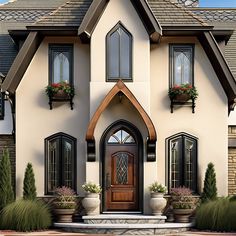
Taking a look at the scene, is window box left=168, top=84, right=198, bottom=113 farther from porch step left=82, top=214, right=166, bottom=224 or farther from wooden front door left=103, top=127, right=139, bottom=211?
porch step left=82, top=214, right=166, bottom=224

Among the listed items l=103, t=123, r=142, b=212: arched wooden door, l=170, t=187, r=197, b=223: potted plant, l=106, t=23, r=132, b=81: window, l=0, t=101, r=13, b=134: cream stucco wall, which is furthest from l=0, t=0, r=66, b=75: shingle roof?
l=170, t=187, r=197, b=223: potted plant

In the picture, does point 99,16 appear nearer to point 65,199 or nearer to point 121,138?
point 121,138

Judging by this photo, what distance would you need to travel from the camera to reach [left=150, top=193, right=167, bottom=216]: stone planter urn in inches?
656

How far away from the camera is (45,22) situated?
17578mm

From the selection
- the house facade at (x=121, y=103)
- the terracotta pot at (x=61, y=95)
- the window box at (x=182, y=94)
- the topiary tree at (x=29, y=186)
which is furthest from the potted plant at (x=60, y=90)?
the window box at (x=182, y=94)

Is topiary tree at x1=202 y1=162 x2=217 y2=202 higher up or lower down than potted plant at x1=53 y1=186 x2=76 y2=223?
higher up

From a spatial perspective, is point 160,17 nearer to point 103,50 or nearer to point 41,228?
point 103,50

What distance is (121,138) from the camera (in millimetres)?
17766

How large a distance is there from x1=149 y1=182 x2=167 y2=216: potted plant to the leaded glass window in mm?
1725

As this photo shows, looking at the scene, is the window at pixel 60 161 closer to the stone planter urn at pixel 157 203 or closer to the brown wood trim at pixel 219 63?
the stone planter urn at pixel 157 203

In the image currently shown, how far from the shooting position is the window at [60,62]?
709 inches

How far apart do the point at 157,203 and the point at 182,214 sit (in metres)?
0.82

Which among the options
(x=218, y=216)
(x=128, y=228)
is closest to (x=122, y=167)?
(x=128, y=228)

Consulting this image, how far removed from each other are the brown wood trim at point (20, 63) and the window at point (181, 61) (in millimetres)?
4322
